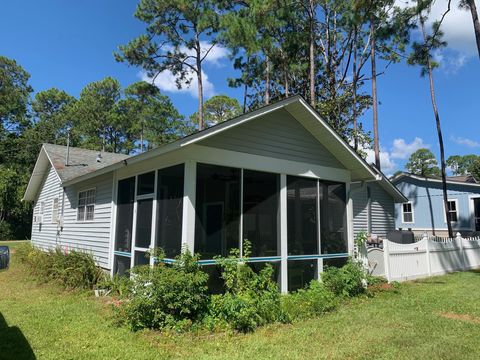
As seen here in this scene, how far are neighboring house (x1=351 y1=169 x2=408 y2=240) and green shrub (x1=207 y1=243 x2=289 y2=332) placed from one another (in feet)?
32.5

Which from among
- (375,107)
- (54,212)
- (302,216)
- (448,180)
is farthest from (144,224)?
(448,180)

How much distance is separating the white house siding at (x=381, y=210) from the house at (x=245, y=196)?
7959 mm

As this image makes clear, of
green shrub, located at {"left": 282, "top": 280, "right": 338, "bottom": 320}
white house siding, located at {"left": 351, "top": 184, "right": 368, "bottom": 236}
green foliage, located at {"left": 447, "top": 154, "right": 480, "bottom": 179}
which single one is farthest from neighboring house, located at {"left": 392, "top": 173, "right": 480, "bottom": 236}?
green foliage, located at {"left": 447, "top": 154, "right": 480, "bottom": 179}

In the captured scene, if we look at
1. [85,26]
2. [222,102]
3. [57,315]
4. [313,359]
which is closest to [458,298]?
[313,359]

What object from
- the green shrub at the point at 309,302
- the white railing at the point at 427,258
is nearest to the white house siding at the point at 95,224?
the green shrub at the point at 309,302

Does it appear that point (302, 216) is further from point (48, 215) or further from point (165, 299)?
point (48, 215)

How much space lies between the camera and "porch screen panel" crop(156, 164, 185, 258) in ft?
21.6

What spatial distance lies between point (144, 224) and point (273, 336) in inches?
144

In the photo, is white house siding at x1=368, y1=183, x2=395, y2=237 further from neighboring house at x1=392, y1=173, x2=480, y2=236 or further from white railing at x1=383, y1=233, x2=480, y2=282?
neighboring house at x1=392, y1=173, x2=480, y2=236

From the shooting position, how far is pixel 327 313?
666 centimetres

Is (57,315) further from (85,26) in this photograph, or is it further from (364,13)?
(364,13)

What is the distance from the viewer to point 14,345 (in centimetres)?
499

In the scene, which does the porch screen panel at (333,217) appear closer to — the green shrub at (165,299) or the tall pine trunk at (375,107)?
the green shrub at (165,299)

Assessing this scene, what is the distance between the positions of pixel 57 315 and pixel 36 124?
38192mm
